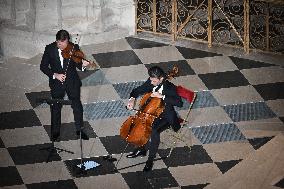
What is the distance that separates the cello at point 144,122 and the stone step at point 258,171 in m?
0.97

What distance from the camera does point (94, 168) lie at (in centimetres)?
1070

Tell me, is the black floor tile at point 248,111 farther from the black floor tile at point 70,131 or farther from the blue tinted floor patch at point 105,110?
the black floor tile at point 70,131

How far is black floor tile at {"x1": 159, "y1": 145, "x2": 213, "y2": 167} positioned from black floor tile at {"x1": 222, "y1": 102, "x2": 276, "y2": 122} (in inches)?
35.6

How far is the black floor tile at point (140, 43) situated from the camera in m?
13.6

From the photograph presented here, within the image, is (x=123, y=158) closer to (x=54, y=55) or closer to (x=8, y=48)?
(x=54, y=55)

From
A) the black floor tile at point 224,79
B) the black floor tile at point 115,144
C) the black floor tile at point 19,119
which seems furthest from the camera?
the black floor tile at point 224,79

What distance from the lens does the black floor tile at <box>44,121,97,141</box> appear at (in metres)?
11.4

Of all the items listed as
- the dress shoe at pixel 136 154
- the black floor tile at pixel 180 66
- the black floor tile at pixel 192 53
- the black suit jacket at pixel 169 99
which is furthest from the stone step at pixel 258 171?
the black floor tile at pixel 192 53

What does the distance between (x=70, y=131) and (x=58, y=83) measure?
0.87 meters

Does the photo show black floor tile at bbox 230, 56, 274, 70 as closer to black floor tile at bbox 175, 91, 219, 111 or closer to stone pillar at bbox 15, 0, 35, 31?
black floor tile at bbox 175, 91, 219, 111

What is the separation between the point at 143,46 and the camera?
44.8ft

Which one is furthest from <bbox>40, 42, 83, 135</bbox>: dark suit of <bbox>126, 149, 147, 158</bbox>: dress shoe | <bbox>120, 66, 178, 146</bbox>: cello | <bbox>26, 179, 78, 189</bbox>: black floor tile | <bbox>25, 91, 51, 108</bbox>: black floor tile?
<bbox>25, 91, 51, 108</bbox>: black floor tile

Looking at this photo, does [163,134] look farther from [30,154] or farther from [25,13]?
[25,13]

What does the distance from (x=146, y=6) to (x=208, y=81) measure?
2068mm
